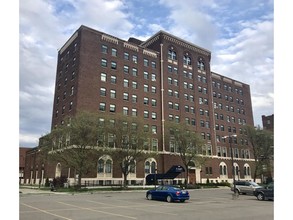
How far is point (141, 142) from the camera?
42.1 m

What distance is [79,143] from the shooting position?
126 ft

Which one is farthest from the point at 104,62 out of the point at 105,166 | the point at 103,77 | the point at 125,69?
the point at 105,166

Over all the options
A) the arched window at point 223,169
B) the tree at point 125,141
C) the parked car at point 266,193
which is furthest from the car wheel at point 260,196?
the arched window at point 223,169

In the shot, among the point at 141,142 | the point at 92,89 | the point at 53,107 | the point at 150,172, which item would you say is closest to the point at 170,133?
the point at 150,172

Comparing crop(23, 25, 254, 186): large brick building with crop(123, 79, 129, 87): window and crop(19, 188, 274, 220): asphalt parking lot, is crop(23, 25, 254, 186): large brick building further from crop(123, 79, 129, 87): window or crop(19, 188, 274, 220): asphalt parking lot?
crop(19, 188, 274, 220): asphalt parking lot

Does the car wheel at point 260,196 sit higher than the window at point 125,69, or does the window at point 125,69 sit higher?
the window at point 125,69

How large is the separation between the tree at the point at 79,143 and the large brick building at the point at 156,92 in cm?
756

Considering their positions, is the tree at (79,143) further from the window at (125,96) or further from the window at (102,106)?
the window at (125,96)

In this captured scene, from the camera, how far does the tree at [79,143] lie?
37844mm

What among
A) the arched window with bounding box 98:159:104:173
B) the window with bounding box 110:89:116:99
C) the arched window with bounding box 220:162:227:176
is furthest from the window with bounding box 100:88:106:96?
the arched window with bounding box 220:162:227:176

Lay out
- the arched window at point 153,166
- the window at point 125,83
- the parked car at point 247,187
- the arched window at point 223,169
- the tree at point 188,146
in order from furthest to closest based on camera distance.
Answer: the arched window at point 223,169, the window at point 125,83, the arched window at point 153,166, the tree at point 188,146, the parked car at point 247,187

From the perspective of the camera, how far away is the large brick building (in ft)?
169

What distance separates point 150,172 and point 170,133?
27.8ft

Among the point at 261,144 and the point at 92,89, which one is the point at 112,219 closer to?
the point at 92,89
